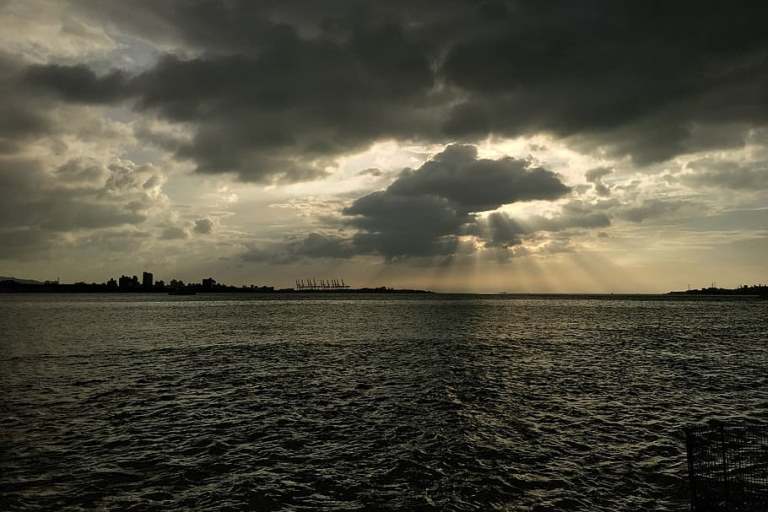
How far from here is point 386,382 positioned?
41906mm

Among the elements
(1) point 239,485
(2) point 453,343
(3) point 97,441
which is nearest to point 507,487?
(1) point 239,485

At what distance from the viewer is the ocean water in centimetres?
1845

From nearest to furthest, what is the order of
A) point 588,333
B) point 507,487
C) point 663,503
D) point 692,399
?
point 663,503 → point 507,487 → point 692,399 → point 588,333

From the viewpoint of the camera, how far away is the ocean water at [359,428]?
60.5ft

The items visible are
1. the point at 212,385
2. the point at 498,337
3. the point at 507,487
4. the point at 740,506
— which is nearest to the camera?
the point at 740,506

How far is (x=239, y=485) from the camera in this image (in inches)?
758

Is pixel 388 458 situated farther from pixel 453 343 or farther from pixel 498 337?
pixel 498 337

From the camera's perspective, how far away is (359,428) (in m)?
27.5

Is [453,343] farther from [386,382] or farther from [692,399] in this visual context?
[692,399]

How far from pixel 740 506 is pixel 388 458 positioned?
44.6 ft

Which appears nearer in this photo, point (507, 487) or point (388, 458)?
point (507, 487)

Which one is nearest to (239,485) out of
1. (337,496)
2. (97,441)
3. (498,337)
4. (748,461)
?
(337,496)

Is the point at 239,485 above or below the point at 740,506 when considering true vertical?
below

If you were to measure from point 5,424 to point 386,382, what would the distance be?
2677cm
